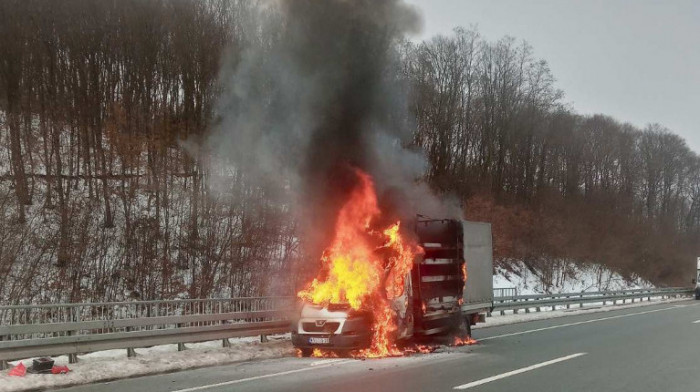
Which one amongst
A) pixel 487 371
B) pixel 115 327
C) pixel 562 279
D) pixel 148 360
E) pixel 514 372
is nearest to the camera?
pixel 514 372

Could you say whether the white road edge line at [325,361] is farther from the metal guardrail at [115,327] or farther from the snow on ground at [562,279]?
the snow on ground at [562,279]

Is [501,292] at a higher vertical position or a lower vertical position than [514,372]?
lower

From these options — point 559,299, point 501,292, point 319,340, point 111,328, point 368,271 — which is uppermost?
point 368,271

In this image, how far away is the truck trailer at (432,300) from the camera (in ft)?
35.1

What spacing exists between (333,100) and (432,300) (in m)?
5.12

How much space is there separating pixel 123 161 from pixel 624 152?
55.0 m

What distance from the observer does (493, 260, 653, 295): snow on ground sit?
37656mm

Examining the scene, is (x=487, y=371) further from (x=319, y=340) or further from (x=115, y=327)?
(x=115, y=327)

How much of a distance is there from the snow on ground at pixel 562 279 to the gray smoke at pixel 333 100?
23.0 meters

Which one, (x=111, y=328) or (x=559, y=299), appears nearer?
(x=111, y=328)

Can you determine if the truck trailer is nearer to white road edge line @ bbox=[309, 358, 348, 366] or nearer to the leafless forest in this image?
white road edge line @ bbox=[309, 358, 348, 366]

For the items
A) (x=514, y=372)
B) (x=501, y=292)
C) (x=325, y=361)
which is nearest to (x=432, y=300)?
(x=325, y=361)

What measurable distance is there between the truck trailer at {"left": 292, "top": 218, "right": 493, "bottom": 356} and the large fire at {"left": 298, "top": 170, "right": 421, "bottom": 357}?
0.64 ft

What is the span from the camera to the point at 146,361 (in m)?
10.2
